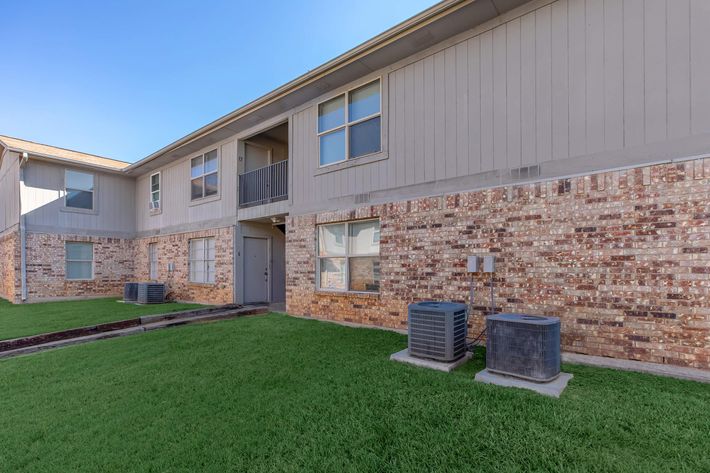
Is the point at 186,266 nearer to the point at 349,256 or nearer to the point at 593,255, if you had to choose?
the point at 349,256

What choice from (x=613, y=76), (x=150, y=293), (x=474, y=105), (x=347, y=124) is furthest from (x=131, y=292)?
(x=613, y=76)

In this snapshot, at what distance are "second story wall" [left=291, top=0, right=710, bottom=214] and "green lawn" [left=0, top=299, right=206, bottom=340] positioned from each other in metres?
7.23

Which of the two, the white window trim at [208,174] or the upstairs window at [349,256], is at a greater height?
the white window trim at [208,174]

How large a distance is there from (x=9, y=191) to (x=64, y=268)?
13.5ft

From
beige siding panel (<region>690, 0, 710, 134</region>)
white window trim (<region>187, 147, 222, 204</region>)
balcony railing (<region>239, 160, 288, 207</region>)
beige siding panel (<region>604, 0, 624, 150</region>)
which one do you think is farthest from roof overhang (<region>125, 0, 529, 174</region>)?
beige siding panel (<region>690, 0, 710, 134</region>)

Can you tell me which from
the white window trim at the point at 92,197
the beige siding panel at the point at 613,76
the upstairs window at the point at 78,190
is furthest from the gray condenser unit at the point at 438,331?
the upstairs window at the point at 78,190

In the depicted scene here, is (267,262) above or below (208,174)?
below

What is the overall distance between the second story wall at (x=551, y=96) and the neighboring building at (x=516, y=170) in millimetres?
18

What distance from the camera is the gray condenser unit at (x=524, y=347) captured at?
361cm

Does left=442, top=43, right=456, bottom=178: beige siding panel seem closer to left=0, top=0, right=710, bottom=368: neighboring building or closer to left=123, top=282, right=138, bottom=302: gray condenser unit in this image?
left=0, top=0, right=710, bottom=368: neighboring building

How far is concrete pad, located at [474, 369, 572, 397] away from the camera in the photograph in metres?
3.40

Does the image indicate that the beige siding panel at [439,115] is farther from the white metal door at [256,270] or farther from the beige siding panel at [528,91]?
the white metal door at [256,270]

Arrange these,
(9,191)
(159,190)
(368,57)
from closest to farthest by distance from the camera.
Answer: (368,57) → (159,190) → (9,191)

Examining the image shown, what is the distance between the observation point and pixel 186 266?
11.9 meters
